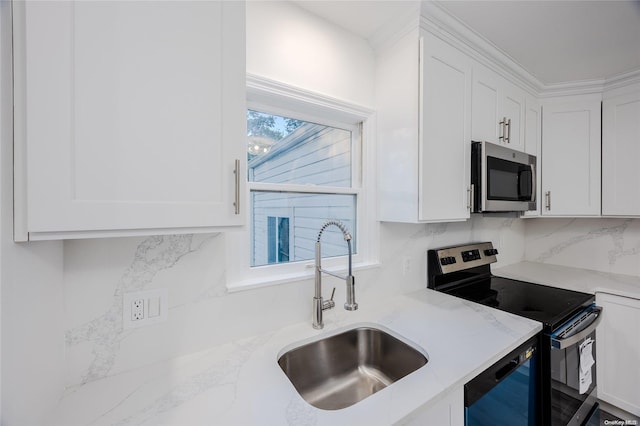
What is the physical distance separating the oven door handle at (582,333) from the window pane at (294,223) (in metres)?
1.04

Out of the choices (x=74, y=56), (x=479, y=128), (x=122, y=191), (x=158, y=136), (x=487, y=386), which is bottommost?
(x=487, y=386)

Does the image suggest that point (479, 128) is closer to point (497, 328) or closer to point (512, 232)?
point (497, 328)

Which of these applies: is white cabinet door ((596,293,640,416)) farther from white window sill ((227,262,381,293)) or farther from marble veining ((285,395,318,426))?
marble veining ((285,395,318,426))

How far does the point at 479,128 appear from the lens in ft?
5.25

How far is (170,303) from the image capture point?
40.1 inches

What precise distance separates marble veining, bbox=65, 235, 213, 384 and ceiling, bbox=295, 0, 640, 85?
1287mm

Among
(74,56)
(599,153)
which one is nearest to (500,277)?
(599,153)

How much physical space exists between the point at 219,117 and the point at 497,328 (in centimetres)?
146

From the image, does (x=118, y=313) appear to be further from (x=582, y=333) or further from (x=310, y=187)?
(x=582, y=333)

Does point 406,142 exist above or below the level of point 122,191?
above

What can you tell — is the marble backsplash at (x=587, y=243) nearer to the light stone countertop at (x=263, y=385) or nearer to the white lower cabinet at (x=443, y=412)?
the light stone countertop at (x=263, y=385)


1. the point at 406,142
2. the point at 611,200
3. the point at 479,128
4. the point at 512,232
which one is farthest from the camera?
the point at 512,232

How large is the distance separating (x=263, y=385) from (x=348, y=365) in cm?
52

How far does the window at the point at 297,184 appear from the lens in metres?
1.29
